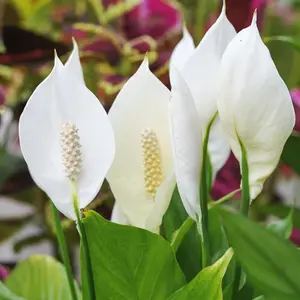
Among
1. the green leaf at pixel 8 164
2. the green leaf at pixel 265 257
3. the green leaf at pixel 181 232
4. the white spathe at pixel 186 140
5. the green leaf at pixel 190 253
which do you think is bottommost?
the green leaf at pixel 8 164

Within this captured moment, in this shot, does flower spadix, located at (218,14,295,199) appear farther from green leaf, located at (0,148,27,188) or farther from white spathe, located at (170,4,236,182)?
green leaf, located at (0,148,27,188)

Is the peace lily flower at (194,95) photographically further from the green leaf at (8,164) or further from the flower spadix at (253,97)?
the green leaf at (8,164)

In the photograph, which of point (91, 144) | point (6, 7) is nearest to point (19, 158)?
point (6, 7)

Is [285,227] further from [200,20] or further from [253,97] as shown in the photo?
[200,20]

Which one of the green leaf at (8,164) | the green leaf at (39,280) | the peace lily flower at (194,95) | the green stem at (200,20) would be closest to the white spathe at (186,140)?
the peace lily flower at (194,95)

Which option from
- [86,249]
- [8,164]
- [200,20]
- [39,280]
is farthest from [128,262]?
[200,20]

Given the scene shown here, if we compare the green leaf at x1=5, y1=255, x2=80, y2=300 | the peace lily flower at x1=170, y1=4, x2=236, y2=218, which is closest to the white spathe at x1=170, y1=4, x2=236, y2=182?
the peace lily flower at x1=170, y1=4, x2=236, y2=218
